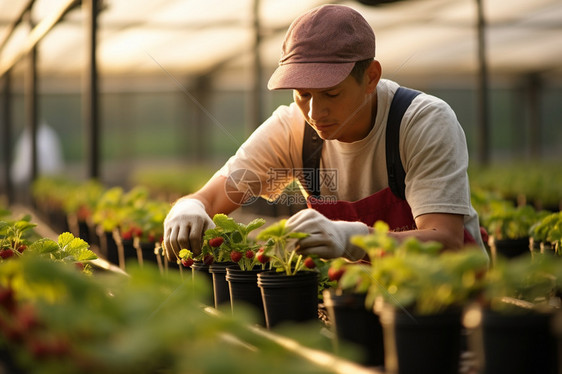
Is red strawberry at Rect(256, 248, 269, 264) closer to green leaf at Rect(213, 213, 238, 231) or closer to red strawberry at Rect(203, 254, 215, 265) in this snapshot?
green leaf at Rect(213, 213, 238, 231)

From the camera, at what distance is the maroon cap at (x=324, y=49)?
193 cm

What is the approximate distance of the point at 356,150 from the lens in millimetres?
2213

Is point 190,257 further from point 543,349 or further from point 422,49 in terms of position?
point 422,49

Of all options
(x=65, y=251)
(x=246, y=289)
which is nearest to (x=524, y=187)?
(x=246, y=289)

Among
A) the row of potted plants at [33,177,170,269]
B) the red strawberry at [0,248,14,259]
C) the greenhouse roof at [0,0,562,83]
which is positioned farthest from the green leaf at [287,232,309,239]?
the greenhouse roof at [0,0,562,83]

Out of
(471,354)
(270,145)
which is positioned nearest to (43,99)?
(270,145)

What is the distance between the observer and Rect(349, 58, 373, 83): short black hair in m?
2.01

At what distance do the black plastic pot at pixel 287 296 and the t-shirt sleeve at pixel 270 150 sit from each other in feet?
2.28

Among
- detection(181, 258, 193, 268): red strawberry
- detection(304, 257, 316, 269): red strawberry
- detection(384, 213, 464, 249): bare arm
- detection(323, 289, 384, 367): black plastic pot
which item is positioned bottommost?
detection(323, 289, 384, 367): black plastic pot

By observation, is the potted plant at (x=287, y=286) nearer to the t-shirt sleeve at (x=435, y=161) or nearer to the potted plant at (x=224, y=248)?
the potted plant at (x=224, y=248)

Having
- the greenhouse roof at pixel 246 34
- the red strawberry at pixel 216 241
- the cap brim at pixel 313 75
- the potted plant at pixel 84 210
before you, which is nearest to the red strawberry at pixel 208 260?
the red strawberry at pixel 216 241

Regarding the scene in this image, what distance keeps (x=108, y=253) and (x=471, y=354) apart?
267 cm

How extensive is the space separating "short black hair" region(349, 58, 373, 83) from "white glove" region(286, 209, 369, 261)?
463mm

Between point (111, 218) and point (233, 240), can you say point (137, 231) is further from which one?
point (233, 240)
